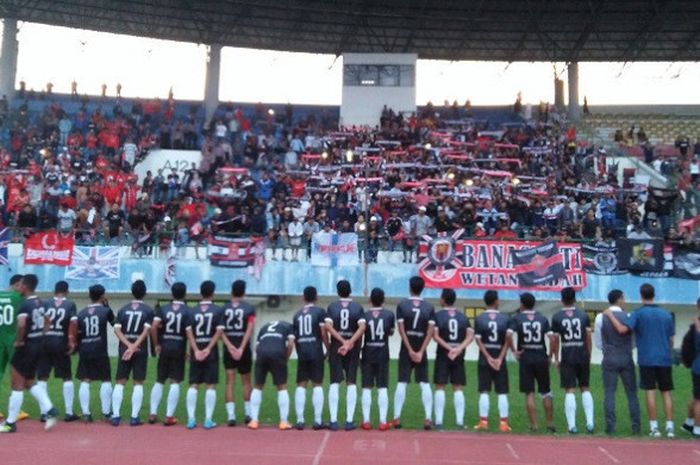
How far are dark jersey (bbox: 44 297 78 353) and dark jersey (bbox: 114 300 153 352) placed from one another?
693 mm

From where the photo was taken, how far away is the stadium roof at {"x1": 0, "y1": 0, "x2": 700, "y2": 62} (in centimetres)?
3366

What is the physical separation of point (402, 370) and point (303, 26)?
2792 centimetres

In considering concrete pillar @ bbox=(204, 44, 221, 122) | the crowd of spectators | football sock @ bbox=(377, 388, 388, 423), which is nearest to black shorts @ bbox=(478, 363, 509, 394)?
football sock @ bbox=(377, 388, 388, 423)

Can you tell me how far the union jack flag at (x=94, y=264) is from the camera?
20.6 meters

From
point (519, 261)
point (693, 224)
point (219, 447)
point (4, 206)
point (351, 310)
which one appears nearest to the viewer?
point (219, 447)

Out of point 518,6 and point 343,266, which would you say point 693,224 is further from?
point 518,6

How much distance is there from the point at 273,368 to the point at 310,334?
2.31 ft

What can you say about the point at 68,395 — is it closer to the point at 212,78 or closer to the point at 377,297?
the point at 377,297

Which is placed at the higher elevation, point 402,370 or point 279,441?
point 402,370

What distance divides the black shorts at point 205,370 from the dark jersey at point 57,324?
1.89 metres

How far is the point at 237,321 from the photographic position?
10.9 m

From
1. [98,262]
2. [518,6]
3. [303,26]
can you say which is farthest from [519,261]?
[303,26]

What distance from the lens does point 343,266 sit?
20.5 meters

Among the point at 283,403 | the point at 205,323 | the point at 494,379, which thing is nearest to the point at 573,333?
the point at 494,379
